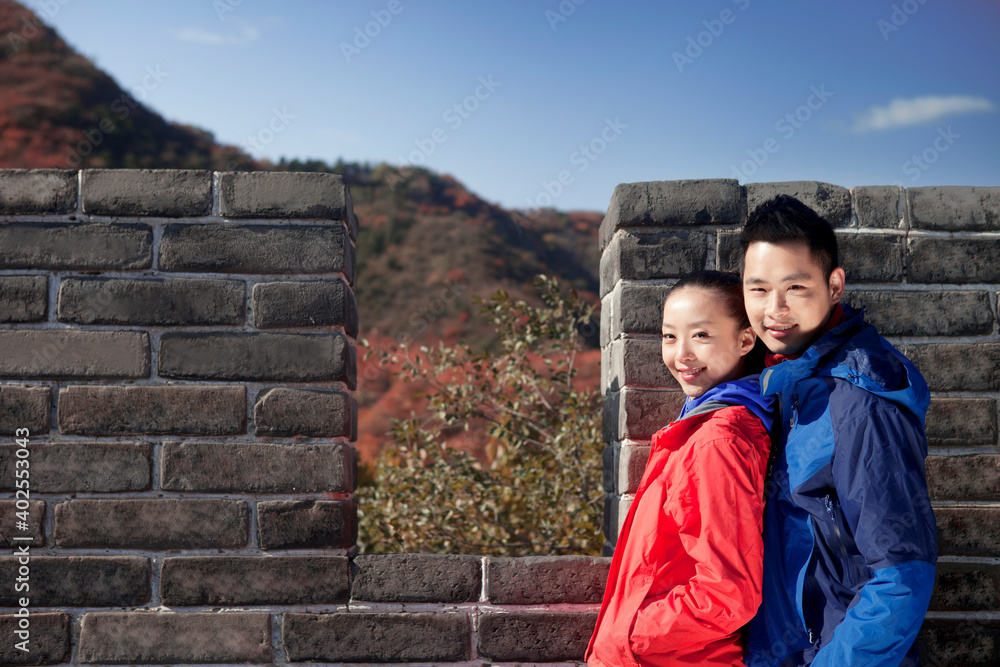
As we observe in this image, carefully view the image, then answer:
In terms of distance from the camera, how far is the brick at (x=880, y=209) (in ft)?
6.40

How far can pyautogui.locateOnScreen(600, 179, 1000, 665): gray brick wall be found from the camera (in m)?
1.85

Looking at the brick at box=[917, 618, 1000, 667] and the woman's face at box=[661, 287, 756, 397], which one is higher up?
the woman's face at box=[661, 287, 756, 397]

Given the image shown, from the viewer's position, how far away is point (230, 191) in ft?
6.42

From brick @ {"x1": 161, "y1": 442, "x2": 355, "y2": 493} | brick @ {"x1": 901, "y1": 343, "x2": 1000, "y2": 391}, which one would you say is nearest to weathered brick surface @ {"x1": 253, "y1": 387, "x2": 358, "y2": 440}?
brick @ {"x1": 161, "y1": 442, "x2": 355, "y2": 493}

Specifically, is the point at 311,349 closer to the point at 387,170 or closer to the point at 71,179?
the point at 71,179

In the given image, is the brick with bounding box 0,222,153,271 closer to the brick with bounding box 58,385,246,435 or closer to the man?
the brick with bounding box 58,385,246,435

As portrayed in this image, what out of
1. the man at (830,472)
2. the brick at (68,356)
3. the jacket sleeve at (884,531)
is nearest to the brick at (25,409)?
the brick at (68,356)

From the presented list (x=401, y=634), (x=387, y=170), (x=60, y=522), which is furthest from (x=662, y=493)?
(x=387, y=170)

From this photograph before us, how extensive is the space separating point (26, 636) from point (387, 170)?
22019 mm

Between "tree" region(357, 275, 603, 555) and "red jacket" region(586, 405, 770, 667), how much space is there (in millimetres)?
1912

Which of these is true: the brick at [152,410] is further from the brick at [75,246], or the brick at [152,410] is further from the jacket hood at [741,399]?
the jacket hood at [741,399]

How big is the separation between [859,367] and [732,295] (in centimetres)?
37

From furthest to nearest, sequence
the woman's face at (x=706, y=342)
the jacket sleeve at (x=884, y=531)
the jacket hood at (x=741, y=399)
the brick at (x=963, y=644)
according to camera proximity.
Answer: the brick at (x=963, y=644) → the woman's face at (x=706, y=342) → the jacket hood at (x=741, y=399) → the jacket sleeve at (x=884, y=531)

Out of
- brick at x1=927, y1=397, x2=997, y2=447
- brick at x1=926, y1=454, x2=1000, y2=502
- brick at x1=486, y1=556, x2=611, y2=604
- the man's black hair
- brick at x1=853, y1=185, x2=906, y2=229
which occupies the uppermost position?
brick at x1=853, y1=185, x2=906, y2=229
